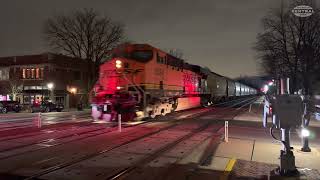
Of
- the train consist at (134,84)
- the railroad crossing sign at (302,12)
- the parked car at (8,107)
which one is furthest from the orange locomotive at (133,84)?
the parked car at (8,107)

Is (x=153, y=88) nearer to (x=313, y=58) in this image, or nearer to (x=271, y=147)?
(x=271, y=147)

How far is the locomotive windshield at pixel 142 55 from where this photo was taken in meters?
23.9

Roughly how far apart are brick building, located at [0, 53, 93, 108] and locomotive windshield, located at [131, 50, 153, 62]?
37.1m

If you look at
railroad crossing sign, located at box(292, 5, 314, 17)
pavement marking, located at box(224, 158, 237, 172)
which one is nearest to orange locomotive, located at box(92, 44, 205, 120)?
railroad crossing sign, located at box(292, 5, 314, 17)

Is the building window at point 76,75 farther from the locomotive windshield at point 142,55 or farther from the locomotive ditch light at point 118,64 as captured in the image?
the locomotive ditch light at point 118,64

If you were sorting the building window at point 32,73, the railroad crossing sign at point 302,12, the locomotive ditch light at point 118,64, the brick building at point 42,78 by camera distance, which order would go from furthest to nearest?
the building window at point 32,73 → the brick building at point 42,78 → the locomotive ditch light at point 118,64 → the railroad crossing sign at point 302,12

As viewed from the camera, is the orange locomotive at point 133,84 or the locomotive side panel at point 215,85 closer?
the orange locomotive at point 133,84

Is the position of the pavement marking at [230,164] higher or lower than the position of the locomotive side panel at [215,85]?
lower

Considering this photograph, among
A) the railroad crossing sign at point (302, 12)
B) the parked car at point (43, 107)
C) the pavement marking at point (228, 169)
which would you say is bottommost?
the pavement marking at point (228, 169)

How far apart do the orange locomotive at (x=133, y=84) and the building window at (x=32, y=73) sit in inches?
1564

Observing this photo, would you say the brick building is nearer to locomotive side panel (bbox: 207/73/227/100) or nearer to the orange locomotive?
locomotive side panel (bbox: 207/73/227/100)

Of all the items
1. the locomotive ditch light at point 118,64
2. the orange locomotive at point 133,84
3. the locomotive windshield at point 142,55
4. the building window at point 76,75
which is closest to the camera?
the orange locomotive at point 133,84

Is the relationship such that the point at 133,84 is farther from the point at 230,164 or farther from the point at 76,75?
the point at 76,75

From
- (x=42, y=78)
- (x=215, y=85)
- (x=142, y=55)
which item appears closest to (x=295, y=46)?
(x=215, y=85)
